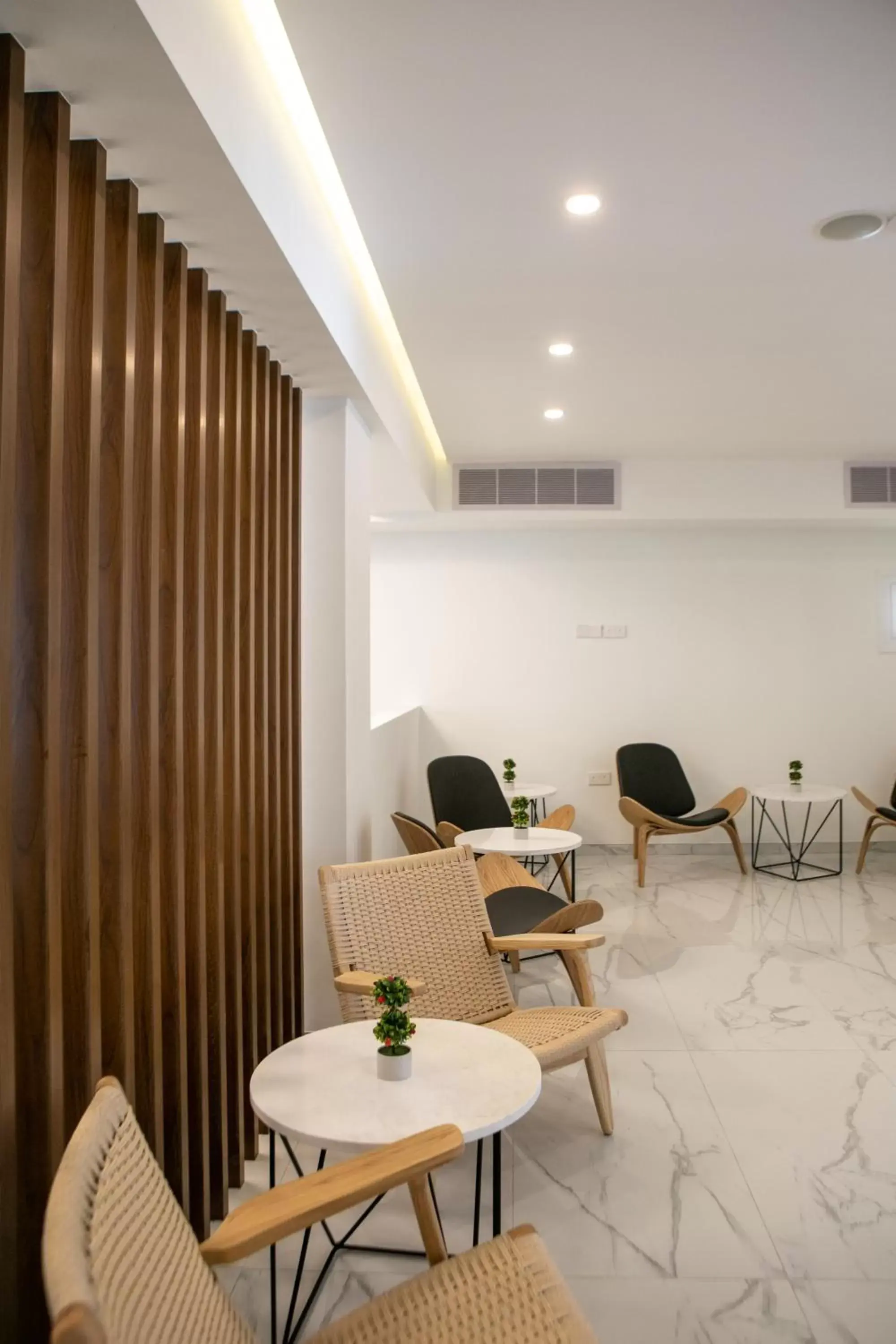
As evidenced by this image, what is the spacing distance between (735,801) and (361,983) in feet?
15.6

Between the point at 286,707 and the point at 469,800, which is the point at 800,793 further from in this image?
the point at 286,707

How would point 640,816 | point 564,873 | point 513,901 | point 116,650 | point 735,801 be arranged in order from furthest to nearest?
point 735,801
point 640,816
point 564,873
point 513,901
point 116,650

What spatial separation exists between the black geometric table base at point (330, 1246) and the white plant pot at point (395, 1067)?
0.19m

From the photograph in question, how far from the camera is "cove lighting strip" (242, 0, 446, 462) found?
219 centimetres

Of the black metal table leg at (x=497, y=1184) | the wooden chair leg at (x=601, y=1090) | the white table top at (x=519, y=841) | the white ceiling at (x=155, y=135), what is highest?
the white ceiling at (x=155, y=135)

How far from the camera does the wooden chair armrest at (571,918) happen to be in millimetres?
3381

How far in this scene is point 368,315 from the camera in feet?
11.9

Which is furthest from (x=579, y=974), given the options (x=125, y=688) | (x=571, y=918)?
(x=125, y=688)

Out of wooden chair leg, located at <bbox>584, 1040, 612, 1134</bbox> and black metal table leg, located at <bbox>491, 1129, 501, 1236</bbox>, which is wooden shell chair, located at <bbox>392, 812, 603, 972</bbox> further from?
black metal table leg, located at <bbox>491, 1129, 501, 1236</bbox>

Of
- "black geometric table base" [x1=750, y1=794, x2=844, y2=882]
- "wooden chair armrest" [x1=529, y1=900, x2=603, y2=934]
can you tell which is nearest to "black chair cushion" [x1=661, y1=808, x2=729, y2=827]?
"black geometric table base" [x1=750, y1=794, x2=844, y2=882]

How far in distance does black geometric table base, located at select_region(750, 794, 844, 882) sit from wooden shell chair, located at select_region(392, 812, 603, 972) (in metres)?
2.57

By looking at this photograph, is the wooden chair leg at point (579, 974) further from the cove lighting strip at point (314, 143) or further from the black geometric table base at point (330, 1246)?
the cove lighting strip at point (314, 143)

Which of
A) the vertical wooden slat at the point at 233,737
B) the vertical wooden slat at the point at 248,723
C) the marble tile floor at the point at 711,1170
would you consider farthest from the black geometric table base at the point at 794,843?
the vertical wooden slat at the point at 233,737

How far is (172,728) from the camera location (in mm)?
2221
